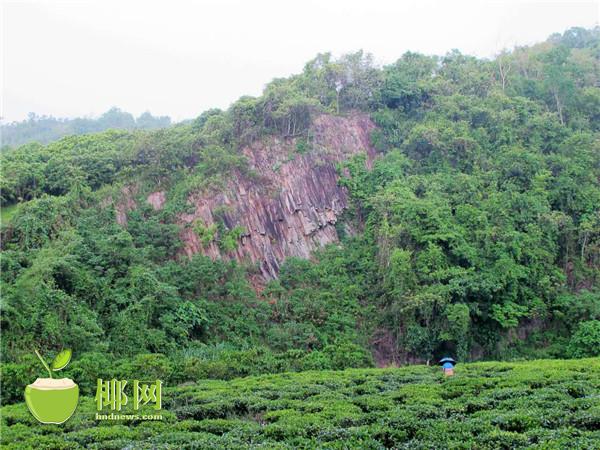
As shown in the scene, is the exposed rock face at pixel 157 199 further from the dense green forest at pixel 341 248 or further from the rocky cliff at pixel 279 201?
the dense green forest at pixel 341 248

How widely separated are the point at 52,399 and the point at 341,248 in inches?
670

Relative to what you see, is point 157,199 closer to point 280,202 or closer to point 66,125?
point 280,202

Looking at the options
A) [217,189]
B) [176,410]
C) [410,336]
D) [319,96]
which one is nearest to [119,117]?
[319,96]

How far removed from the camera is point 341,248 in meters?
25.9

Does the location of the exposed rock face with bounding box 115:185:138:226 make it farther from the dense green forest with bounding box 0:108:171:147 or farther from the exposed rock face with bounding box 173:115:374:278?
the dense green forest with bounding box 0:108:171:147

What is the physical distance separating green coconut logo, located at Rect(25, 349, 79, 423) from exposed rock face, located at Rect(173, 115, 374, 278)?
12.4m

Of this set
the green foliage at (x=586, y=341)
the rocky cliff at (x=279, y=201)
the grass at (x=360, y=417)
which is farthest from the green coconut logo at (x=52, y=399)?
the green foliage at (x=586, y=341)

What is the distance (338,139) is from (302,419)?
20.8 metres

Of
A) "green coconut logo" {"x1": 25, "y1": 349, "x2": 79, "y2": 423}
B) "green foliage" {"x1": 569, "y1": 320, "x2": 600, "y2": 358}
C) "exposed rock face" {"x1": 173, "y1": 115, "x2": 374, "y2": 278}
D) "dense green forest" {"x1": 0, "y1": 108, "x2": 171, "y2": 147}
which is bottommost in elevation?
"green foliage" {"x1": 569, "y1": 320, "x2": 600, "y2": 358}

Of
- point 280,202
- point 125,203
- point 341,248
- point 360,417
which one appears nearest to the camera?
point 360,417

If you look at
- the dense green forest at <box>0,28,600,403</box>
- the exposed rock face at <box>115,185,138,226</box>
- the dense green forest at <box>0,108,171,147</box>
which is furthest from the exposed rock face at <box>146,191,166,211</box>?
the dense green forest at <box>0,108,171,147</box>

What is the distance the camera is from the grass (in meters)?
9.12

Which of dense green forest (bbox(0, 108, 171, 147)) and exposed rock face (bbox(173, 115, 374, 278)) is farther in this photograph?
dense green forest (bbox(0, 108, 171, 147))

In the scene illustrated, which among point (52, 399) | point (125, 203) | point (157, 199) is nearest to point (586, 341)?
point (52, 399)
